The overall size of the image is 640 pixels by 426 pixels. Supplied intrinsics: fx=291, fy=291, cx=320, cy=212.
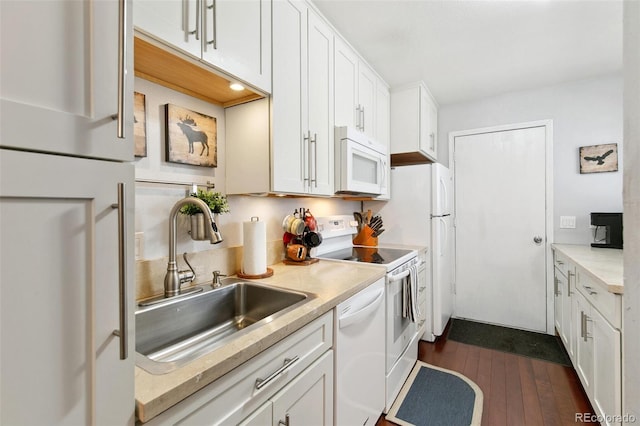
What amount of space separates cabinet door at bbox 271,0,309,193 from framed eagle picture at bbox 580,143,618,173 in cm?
281

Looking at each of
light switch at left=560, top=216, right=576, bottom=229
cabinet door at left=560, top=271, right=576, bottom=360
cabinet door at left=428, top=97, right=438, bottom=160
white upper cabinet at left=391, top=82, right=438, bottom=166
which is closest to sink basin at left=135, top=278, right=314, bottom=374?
white upper cabinet at left=391, top=82, right=438, bottom=166

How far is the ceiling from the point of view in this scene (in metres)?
1.74

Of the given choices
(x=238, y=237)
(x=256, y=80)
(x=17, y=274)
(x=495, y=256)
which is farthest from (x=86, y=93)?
(x=495, y=256)

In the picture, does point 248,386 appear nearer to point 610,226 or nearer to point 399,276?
point 399,276

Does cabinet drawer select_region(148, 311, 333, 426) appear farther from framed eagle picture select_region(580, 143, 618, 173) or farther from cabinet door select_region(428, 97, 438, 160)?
framed eagle picture select_region(580, 143, 618, 173)

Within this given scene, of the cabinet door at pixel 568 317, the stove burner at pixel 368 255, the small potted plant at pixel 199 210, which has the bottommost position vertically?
the cabinet door at pixel 568 317

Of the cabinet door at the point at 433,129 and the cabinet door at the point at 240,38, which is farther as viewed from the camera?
the cabinet door at the point at 433,129

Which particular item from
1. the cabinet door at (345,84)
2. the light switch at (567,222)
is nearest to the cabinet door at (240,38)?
the cabinet door at (345,84)

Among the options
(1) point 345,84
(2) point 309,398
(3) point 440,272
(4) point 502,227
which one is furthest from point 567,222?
(2) point 309,398

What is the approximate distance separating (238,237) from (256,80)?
32.1 inches

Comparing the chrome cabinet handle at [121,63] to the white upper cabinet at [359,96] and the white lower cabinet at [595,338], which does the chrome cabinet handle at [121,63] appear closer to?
the white upper cabinet at [359,96]

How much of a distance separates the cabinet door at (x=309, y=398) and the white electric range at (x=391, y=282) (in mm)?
411

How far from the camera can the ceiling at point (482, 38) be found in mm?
1735

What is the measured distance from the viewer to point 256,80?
1.30m
